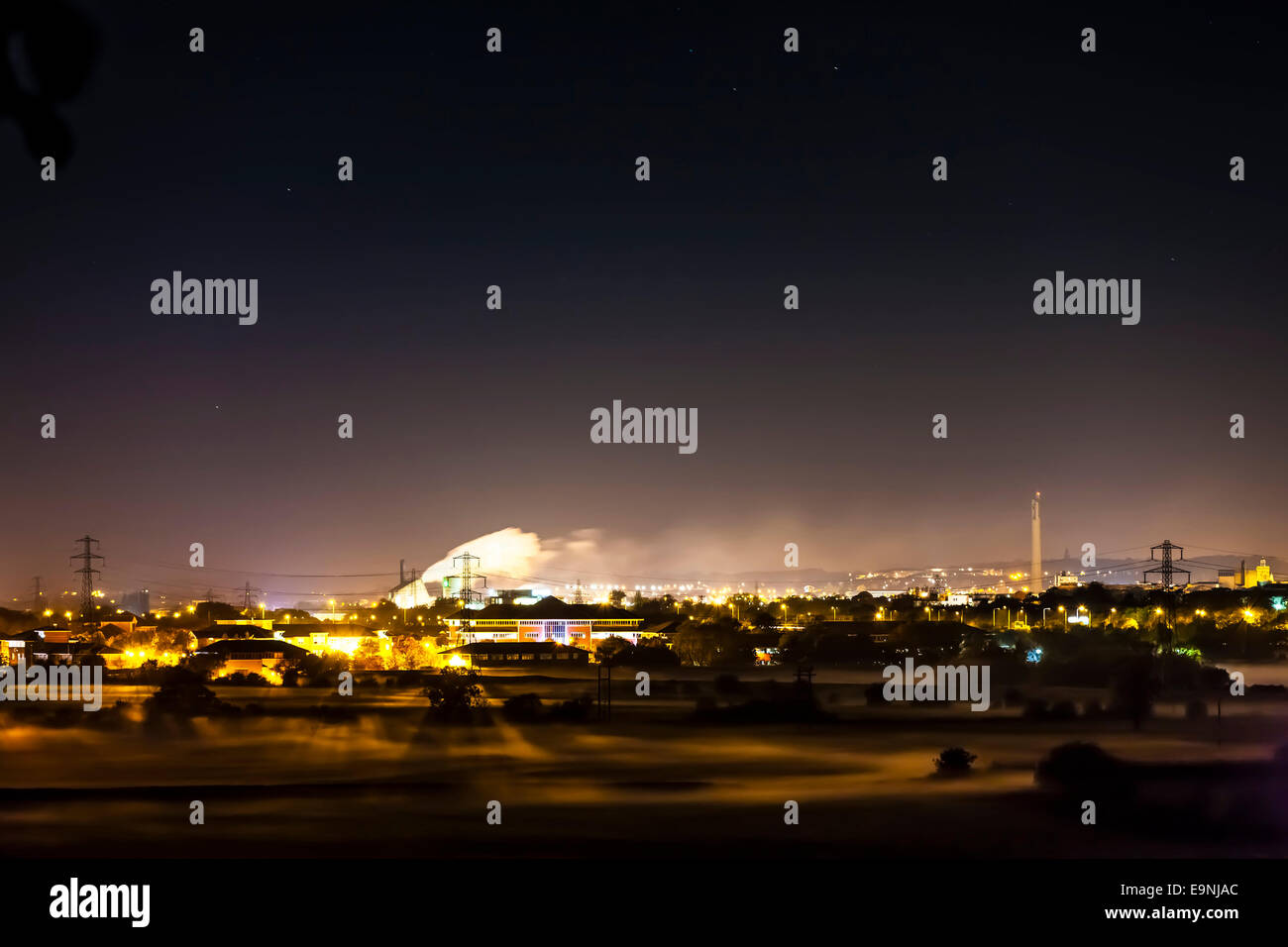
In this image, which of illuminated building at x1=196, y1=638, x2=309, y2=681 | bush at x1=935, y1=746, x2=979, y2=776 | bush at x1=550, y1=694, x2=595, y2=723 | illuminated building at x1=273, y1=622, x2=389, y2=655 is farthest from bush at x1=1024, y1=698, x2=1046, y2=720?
illuminated building at x1=196, y1=638, x2=309, y2=681

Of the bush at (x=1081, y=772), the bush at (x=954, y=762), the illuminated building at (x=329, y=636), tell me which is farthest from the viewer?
the illuminated building at (x=329, y=636)

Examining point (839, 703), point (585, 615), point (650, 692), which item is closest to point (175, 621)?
point (585, 615)

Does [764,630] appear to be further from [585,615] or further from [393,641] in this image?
[393,641]

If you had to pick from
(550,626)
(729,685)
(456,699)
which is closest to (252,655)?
(456,699)

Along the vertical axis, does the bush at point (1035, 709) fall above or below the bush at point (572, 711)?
below

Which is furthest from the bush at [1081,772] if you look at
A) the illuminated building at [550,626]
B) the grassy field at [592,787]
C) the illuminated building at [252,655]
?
the illuminated building at [550,626]

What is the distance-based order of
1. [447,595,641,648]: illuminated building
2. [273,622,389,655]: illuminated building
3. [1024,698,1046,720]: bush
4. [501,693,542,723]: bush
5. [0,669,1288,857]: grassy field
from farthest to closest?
[447,595,641,648]: illuminated building < [273,622,389,655]: illuminated building < [1024,698,1046,720]: bush < [501,693,542,723]: bush < [0,669,1288,857]: grassy field

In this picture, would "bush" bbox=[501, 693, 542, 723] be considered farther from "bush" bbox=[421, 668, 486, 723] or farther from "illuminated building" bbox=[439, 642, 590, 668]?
"illuminated building" bbox=[439, 642, 590, 668]

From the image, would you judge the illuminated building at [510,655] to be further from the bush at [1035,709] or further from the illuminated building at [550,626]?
the bush at [1035,709]

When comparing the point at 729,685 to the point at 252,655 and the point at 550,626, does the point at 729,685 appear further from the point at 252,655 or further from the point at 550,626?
the point at 550,626

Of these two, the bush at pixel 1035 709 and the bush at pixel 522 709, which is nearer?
the bush at pixel 522 709

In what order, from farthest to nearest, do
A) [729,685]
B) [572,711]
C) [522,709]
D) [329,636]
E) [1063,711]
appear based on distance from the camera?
[329,636] < [729,685] < [1063,711] < [522,709] < [572,711]
